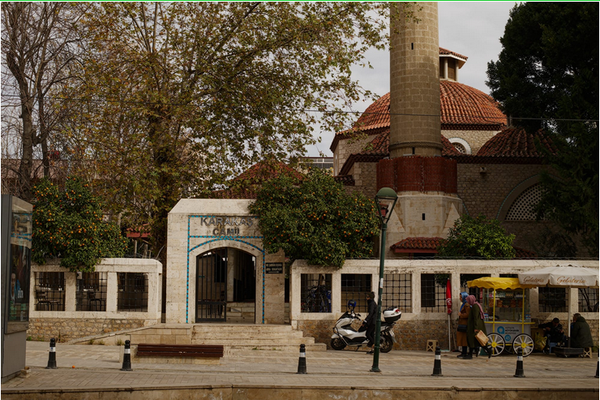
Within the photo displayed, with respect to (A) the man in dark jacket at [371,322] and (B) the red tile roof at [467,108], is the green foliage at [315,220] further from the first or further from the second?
(B) the red tile roof at [467,108]

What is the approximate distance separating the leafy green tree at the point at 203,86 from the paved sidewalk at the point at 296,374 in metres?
6.86

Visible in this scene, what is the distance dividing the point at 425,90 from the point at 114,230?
39.4ft

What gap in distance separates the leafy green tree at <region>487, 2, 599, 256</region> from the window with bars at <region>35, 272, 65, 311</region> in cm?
1476

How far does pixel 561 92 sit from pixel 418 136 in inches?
208

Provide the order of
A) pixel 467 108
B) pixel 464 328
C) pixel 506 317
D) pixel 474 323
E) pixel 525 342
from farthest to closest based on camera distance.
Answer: pixel 467 108 → pixel 506 317 → pixel 525 342 → pixel 464 328 → pixel 474 323

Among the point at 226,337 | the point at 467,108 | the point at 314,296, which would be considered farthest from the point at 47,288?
the point at 467,108

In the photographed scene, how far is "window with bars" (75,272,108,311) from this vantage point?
19.1 m

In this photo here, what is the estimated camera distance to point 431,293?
19828 millimetres

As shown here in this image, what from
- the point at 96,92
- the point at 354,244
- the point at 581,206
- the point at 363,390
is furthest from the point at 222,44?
the point at 363,390

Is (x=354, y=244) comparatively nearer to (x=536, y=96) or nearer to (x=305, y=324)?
(x=305, y=324)

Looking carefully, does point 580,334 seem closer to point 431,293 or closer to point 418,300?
point 418,300

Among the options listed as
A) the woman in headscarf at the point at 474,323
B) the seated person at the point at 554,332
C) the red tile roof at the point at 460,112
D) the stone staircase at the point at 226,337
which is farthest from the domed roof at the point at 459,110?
the woman in headscarf at the point at 474,323

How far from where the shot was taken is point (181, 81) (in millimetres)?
21953

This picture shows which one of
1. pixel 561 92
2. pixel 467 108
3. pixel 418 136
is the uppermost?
pixel 467 108
